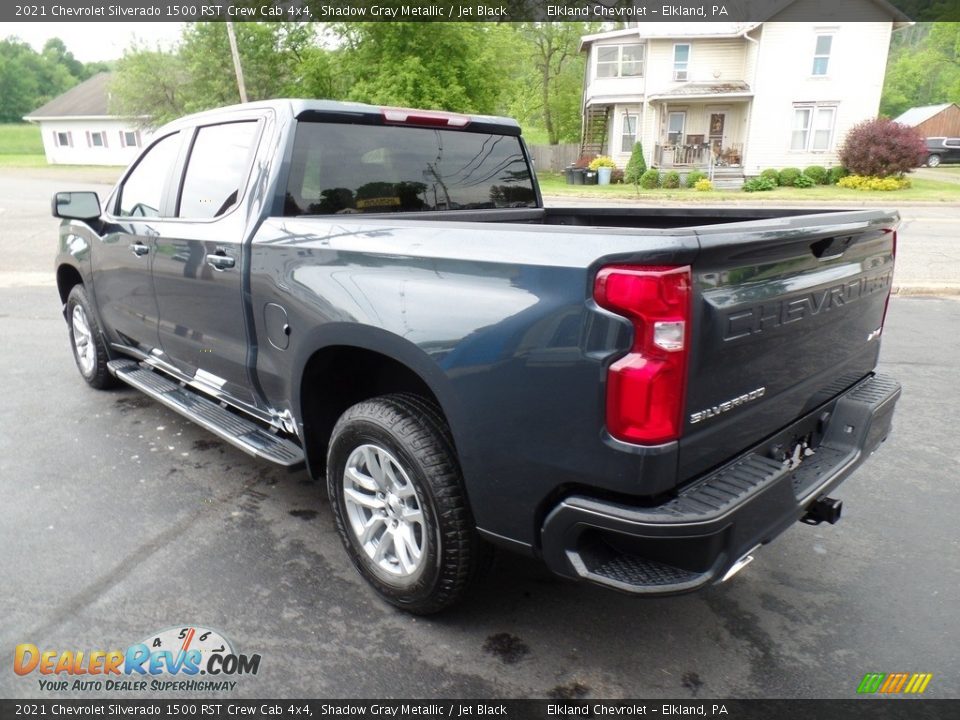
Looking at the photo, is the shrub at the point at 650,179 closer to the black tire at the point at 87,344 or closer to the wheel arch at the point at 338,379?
the black tire at the point at 87,344

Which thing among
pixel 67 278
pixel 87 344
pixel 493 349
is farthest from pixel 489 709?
pixel 67 278

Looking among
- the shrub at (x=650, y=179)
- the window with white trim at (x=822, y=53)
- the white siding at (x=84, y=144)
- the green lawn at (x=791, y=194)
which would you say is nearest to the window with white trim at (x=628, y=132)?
the green lawn at (x=791, y=194)

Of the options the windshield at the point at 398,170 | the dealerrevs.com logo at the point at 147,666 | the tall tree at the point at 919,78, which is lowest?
the dealerrevs.com logo at the point at 147,666

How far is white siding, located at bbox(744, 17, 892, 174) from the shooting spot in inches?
1051

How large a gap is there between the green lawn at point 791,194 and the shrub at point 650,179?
658 mm

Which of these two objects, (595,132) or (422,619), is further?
(595,132)

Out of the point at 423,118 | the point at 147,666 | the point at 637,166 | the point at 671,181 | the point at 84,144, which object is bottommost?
the point at 147,666

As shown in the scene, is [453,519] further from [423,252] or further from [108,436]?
[108,436]

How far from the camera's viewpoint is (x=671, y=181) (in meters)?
25.4

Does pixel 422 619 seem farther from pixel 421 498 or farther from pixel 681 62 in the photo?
pixel 681 62

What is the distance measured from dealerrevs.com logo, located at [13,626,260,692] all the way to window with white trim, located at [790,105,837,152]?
30.7 metres

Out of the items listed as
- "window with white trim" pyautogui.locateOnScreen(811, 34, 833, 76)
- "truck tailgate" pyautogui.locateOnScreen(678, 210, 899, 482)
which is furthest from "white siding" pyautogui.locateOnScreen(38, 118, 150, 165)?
"truck tailgate" pyautogui.locateOnScreen(678, 210, 899, 482)

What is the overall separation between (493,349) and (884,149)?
89.5 feet

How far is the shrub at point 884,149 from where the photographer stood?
24016 mm
